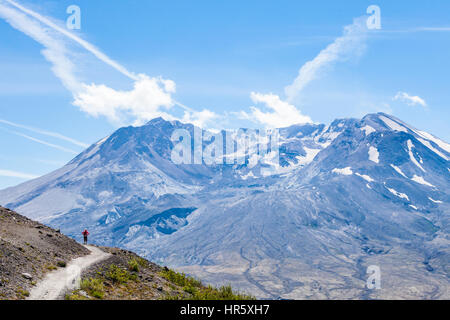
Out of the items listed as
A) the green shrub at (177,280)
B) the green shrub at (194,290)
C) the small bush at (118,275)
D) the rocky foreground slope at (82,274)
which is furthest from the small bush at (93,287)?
the green shrub at (177,280)

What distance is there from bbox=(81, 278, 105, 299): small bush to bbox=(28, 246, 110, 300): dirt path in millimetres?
500

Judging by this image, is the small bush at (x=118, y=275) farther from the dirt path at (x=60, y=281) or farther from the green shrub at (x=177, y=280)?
the green shrub at (x=177, y=280)

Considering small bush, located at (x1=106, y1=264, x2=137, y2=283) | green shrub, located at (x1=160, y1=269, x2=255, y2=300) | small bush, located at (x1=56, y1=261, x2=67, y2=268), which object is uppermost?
small bush, located at (x1=56, y1=261, x2=67, y2=268)

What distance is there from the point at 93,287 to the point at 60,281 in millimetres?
2136

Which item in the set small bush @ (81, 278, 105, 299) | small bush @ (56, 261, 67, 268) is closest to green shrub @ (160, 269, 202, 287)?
small bush @ (56, 261, 67, 268)

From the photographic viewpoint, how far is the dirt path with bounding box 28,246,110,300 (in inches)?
872

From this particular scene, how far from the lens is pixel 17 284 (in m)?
22.5

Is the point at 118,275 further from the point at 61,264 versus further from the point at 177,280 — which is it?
the point at 177,280

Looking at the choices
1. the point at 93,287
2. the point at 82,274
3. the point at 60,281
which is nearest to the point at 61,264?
the point at 82,274

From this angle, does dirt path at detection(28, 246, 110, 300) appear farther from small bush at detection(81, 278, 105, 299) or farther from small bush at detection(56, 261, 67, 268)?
small bush at detection(81, 278, 105, 299)
